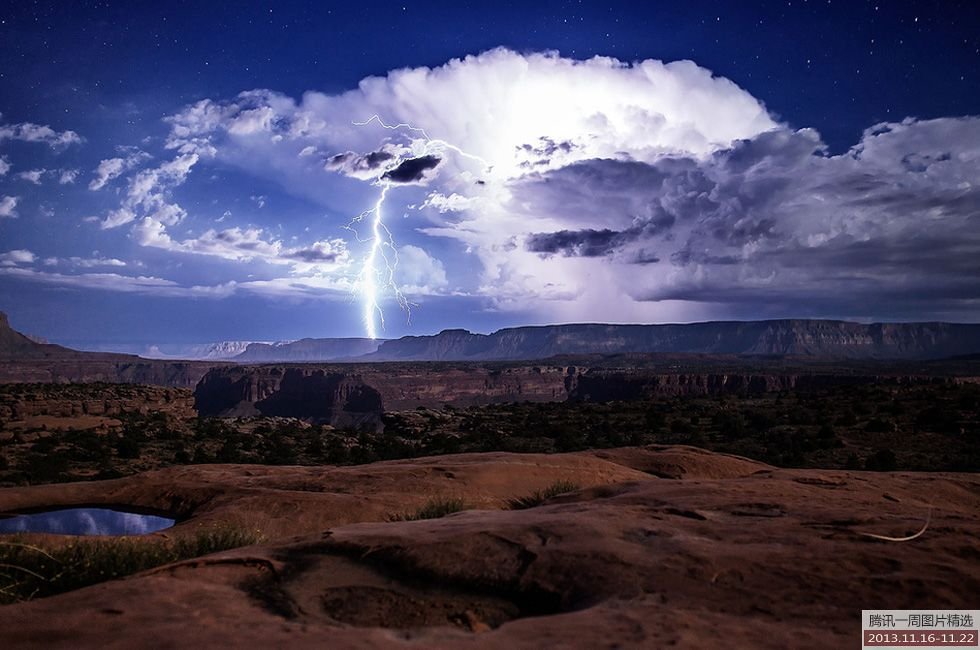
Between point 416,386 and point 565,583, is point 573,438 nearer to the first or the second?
point 565,583

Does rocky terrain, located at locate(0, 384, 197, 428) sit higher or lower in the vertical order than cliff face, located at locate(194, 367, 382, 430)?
higher

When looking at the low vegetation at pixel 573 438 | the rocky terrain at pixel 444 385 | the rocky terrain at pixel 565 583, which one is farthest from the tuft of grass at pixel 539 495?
the rocky terrain at pixel 444 385

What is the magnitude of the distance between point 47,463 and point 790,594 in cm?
2976

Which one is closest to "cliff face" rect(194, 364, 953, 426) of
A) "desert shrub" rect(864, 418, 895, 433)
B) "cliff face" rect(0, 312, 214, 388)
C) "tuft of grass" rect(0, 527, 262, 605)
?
"cliff face" rect(0, 312, 214, 388)

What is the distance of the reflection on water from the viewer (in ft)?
40.9

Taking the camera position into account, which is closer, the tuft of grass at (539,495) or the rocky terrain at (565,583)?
the rocky terrain at (565,583)

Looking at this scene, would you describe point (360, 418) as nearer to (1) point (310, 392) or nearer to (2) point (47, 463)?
(1) point (310, 392)

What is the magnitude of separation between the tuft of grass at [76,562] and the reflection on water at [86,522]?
5.02 metres

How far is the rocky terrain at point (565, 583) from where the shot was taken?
13.3 ft

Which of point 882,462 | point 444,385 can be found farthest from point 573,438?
point 444,385

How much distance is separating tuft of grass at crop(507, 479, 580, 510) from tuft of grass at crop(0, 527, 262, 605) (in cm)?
609

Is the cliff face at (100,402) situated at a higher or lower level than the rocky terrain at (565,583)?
lower

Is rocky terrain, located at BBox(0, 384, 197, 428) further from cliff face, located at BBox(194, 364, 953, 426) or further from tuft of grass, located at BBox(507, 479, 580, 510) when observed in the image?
cliff face, located at BBox(194, 364, 953, 426)

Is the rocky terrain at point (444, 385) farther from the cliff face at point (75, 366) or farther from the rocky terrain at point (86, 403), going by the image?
the rocky terrain at point (86, 403)
